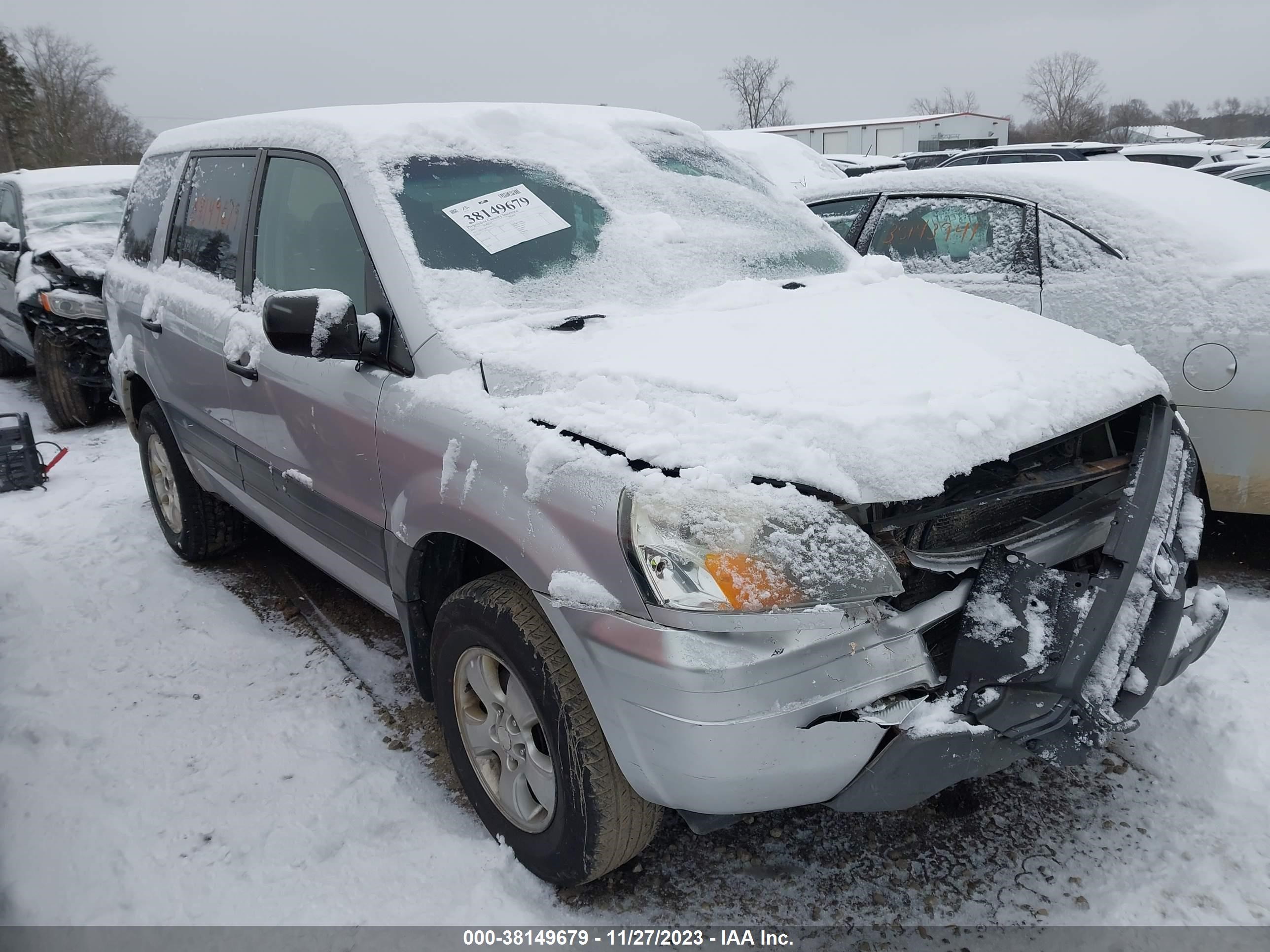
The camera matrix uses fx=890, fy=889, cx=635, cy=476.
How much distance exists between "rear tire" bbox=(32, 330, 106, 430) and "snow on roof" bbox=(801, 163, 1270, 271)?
6105 millimetres

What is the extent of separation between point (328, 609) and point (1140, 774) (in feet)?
10.1

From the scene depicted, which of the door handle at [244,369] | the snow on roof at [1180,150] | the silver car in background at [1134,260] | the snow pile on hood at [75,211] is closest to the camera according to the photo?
the door handle at [244,369]

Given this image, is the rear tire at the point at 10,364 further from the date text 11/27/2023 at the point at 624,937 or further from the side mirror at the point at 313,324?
the date text 11/27/2023 at the point at 624,937

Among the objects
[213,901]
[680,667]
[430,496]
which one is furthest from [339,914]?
[680,667]

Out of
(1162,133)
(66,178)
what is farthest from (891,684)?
(1162,133)

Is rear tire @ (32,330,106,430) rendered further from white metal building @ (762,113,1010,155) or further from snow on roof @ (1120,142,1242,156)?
white metal building @ (762,113,1010,155)

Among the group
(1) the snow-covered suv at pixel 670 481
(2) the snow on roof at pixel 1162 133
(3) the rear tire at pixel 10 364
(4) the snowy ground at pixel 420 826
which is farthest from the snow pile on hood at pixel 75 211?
(2) the snow on roof at pixel 1162 133

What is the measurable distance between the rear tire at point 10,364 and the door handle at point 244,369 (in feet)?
24.5

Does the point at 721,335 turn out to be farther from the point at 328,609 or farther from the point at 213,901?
the point at 328,609

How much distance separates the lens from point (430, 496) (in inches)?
86.0

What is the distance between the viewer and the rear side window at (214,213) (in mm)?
3248

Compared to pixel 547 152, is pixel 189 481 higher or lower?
lower

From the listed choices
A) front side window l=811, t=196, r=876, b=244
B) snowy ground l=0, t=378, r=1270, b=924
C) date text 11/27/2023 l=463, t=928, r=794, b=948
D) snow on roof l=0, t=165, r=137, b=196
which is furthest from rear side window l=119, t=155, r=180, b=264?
snow on roof l=0, t=165, r=137, b=196

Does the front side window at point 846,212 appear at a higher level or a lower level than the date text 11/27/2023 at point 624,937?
higher
